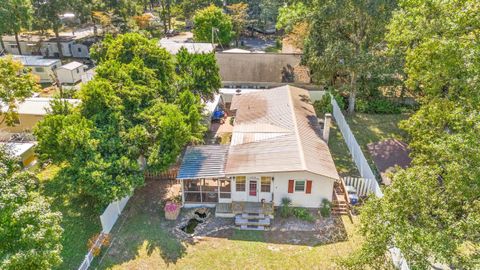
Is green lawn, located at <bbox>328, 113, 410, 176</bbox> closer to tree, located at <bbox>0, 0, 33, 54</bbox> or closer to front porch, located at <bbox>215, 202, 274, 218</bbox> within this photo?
front porch, located at <bbox>215, 202, 274, 218</bbox>

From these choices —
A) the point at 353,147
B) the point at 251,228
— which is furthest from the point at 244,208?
the point at 353,147

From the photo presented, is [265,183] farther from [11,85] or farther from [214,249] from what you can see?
[11,85]

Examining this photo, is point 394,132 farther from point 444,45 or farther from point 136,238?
point 136,238

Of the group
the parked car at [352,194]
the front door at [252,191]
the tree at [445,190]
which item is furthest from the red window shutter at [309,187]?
the tree at [445,190]

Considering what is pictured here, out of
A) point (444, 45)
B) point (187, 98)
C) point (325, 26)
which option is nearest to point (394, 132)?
point (325, 26)

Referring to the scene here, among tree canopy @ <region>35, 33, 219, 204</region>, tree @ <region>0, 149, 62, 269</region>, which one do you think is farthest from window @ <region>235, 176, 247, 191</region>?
tree @ <region>0, 149, 62, 269</region>

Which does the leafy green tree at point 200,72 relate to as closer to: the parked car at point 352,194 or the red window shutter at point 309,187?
the red window shutter at point 309,187
